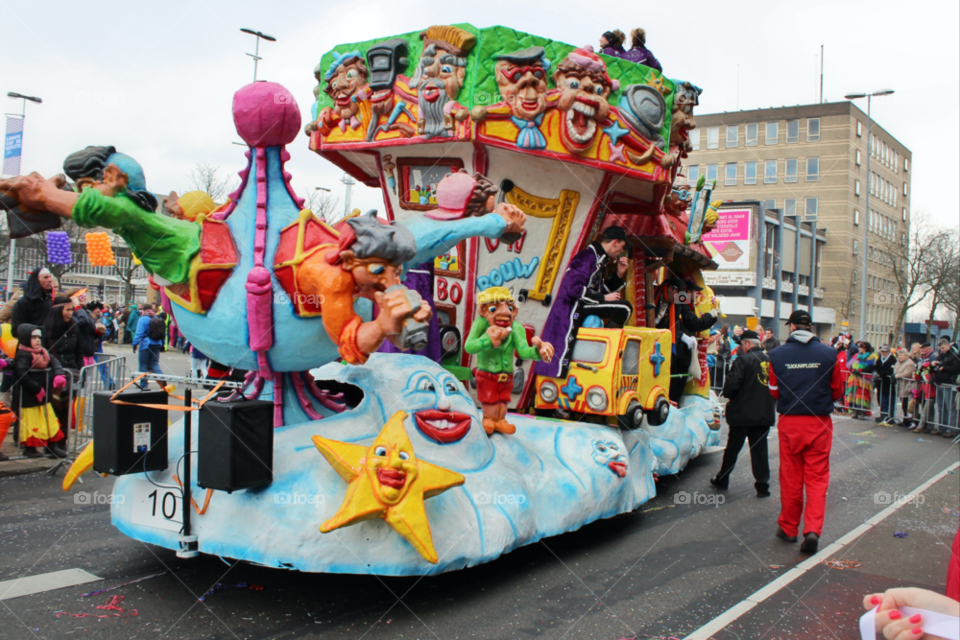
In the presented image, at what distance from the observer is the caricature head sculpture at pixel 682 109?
7066 mm

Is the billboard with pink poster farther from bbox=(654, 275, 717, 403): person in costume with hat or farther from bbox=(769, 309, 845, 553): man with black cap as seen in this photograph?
bbox=(769, 309, 845, 553): man with black cap

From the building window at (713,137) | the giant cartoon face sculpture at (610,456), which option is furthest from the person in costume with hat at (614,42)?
the building window at (713,137)

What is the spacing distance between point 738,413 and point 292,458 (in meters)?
5.24

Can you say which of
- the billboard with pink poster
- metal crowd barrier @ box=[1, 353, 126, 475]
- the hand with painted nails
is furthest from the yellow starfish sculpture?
the billboard with pink poster

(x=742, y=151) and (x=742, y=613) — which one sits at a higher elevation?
(x=742, y=151)

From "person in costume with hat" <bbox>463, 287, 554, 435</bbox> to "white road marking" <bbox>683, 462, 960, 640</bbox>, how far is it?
78.0 inches

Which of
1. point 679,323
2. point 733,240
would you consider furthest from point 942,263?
point 679,323

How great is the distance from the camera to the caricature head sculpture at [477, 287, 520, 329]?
5547 mm

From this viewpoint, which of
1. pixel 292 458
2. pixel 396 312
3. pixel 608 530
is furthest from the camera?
pixel 608 530

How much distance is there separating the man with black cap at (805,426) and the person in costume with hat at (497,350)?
2.10 metres

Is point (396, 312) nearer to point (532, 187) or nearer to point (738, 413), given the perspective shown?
point (532, 187)

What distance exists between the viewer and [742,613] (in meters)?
4.48

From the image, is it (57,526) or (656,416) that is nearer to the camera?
(57,526)

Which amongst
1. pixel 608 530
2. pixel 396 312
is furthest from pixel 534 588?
pixel 396 312
